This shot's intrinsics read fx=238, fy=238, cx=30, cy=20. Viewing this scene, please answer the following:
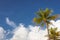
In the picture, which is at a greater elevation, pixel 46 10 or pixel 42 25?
pixel 46 10

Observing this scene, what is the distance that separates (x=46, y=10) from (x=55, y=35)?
51.8 ft

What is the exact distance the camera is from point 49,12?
227 feet

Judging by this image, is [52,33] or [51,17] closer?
[51,17]

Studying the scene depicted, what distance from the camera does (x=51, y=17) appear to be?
69750mm

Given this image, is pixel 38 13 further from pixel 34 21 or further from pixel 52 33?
pixel 52 33

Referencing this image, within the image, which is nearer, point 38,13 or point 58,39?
point 38,13

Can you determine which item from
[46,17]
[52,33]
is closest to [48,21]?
[46,17]

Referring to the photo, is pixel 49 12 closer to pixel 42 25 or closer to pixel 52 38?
pixel 42 25

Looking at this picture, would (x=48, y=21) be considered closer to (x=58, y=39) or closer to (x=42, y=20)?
(x=42, y=20)

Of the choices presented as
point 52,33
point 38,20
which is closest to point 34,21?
point 38,20

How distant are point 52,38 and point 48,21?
16506mm

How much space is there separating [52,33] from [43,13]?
1545 cm

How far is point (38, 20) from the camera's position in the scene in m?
69.8

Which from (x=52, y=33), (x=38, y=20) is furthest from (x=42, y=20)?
(x=52, y=33)
